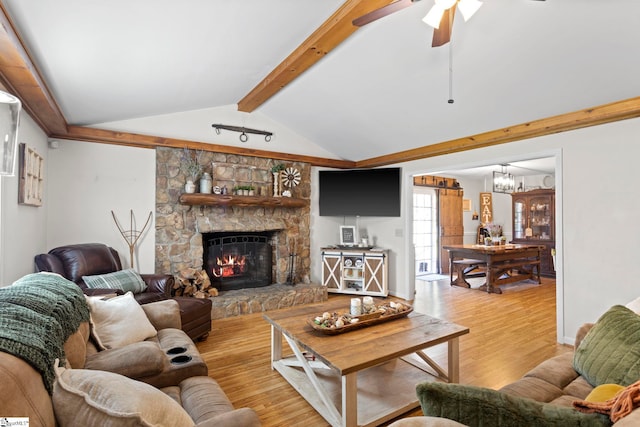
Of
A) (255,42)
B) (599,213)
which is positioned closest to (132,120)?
(255,42)

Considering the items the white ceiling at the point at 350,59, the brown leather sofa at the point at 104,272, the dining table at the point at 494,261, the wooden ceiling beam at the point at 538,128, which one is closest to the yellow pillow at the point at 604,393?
the white ceiling at the point at 350,59

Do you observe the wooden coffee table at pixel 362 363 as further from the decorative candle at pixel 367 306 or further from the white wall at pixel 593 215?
the white wall at pixel 593 215

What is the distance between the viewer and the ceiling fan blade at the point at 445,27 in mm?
1750

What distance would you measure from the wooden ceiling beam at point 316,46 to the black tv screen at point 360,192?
2.01 m

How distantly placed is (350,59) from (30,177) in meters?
3.13

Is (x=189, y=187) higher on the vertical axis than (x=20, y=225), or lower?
higher

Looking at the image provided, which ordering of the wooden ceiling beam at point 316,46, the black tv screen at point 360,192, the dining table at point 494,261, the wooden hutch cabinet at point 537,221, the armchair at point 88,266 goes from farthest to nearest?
the wooden hutch cabinet at point 537,221 → the dining table at point 494,261 → the black tv screen at point 360,192 → the armchair at point 88,266 → the wooden ceiling beam at point 316,46

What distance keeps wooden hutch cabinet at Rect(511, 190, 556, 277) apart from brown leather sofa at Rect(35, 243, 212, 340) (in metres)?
7.47

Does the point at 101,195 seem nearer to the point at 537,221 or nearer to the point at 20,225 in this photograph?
the point at 20,225

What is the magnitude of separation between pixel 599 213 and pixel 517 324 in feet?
5.44

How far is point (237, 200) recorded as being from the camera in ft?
14.7

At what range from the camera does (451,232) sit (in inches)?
308

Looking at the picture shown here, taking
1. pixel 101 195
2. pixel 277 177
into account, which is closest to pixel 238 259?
pixel 277 177

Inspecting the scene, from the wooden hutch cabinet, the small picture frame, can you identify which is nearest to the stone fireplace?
the small picture frame
